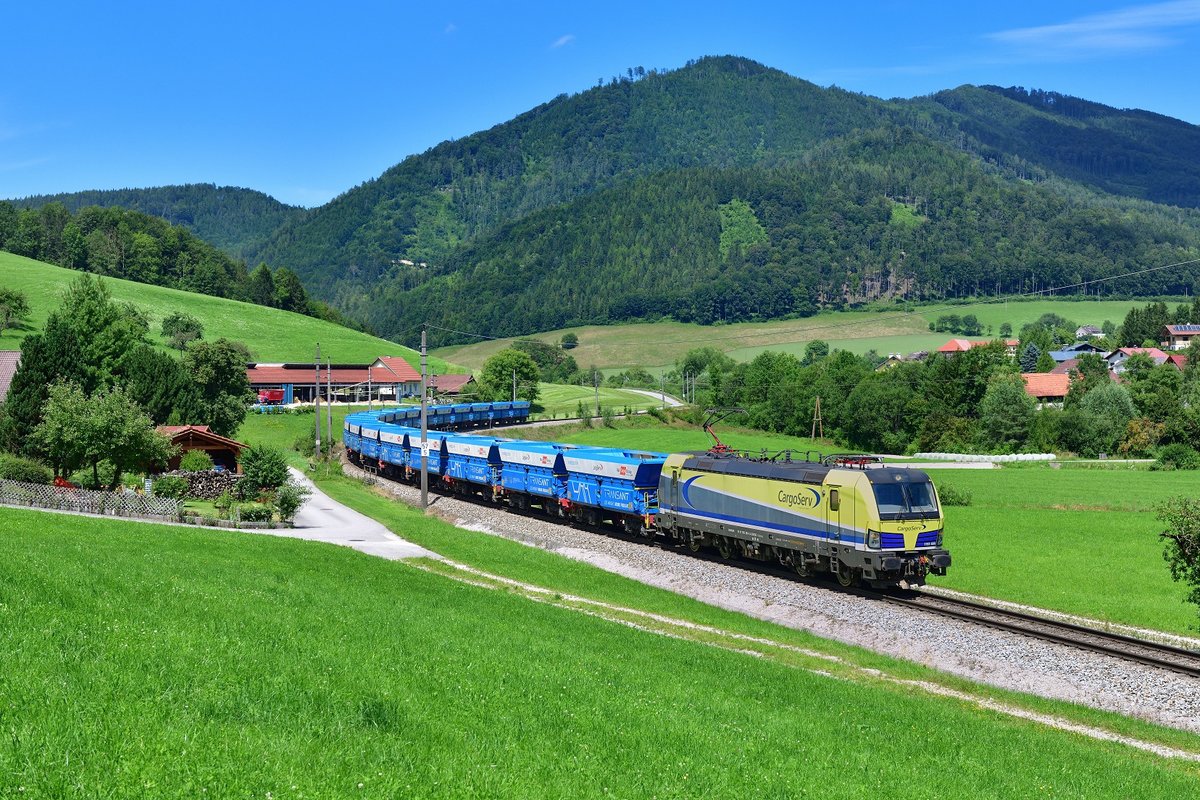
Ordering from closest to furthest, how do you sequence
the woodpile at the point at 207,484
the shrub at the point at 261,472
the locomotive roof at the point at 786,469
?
the locomotive roof at the point at 786,469 → the shrub at the point at 261,472 → the woodpile at the point at 207,484

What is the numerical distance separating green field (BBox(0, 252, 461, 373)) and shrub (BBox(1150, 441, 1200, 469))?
116 meters

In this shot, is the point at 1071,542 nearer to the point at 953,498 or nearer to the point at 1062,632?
the point at 953,498

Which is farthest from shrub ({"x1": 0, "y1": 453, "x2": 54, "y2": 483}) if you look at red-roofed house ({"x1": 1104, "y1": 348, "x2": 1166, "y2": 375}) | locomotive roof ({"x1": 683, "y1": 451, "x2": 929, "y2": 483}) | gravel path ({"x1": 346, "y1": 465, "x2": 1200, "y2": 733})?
red-roofed house ({"x1": 1104, "y1": 348, "x2": 1166, "y2": 375})

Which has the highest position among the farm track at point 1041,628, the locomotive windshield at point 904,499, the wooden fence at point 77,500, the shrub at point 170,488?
the locomotive windshield at point 904,499

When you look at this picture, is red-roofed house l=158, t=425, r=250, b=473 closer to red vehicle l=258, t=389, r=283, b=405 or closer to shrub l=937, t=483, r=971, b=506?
shrub l=937, t=483, r=971, b=506

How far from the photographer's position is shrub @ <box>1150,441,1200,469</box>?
8838 centimetres

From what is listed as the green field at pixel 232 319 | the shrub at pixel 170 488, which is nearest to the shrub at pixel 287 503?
the shrub at pixel 170 488

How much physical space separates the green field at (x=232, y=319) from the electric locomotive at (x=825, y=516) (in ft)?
421

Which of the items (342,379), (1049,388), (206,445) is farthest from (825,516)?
(342,379)

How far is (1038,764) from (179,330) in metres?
151

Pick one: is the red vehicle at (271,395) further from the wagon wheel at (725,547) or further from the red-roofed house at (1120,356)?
the red-roofed house at (1120,356)

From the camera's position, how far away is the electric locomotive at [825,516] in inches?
1273

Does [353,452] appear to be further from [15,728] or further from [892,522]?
[15,728]

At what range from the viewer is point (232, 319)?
180125 mm
